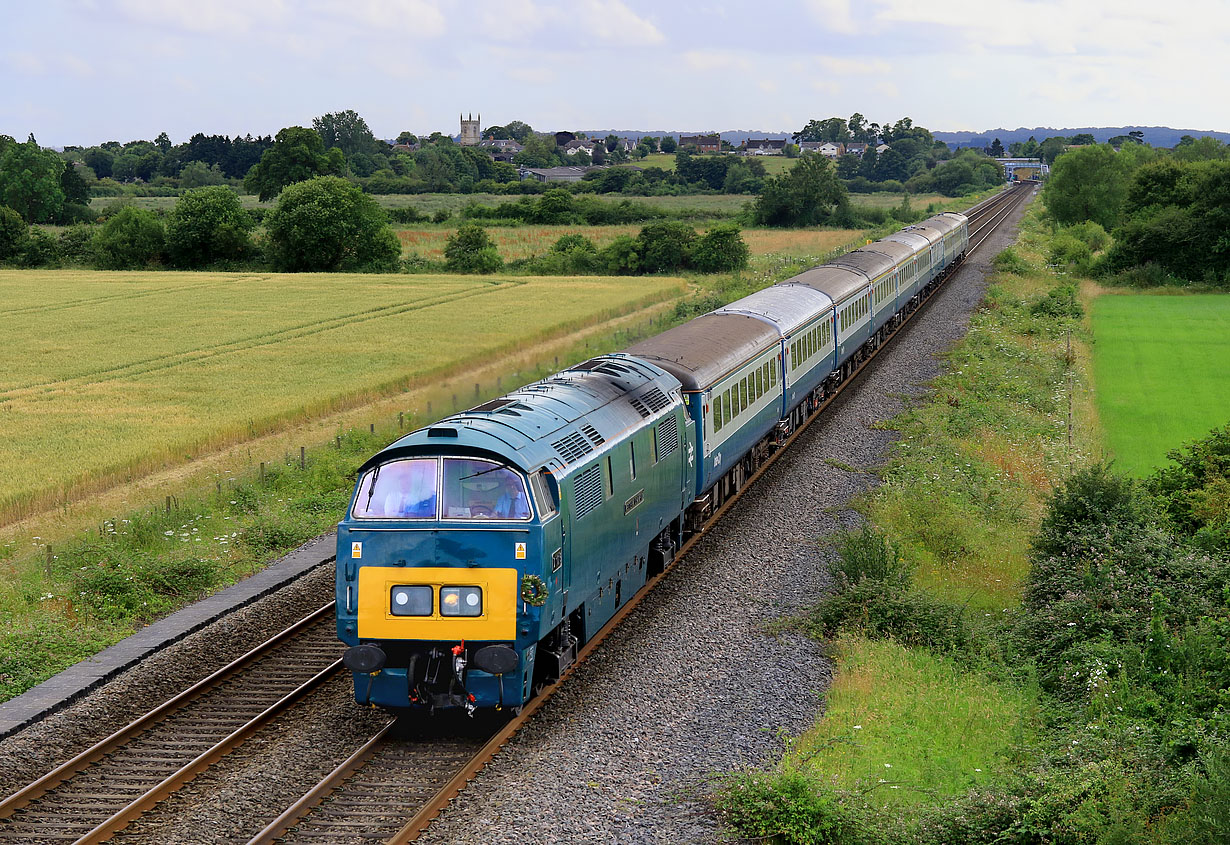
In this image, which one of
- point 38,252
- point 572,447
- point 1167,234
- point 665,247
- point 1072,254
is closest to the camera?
point 572,447

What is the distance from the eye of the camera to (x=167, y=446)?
31.9 metres

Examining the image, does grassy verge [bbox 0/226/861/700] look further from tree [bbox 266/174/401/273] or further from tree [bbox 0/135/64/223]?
tree [bbox 0/135/64/223]

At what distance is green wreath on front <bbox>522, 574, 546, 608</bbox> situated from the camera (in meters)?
12.9

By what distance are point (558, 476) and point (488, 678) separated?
8.22ft

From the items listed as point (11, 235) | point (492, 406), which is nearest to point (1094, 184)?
point (492, 406)

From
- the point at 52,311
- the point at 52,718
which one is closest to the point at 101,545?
the point at 52,718

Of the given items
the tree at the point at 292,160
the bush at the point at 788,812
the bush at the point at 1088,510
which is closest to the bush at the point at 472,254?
the tree at the point at 292,160

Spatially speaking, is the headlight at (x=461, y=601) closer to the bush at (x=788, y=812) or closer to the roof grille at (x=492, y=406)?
the roof grille at (x=492, y=406)

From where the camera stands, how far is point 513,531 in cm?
1293

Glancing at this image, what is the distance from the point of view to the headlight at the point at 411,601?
511 inches

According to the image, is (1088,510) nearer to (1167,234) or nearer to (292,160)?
(1167,234)

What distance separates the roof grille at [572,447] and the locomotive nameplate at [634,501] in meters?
1.60

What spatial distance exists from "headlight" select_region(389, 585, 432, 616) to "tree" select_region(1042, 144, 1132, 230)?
9083cm

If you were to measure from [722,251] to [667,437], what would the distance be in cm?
6394
